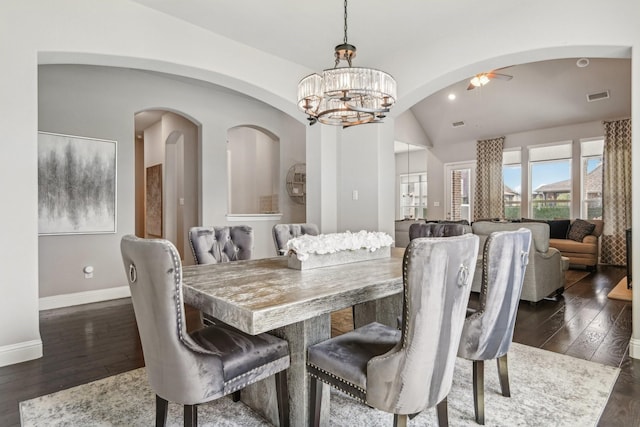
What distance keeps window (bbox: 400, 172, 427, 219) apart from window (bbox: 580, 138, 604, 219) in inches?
159

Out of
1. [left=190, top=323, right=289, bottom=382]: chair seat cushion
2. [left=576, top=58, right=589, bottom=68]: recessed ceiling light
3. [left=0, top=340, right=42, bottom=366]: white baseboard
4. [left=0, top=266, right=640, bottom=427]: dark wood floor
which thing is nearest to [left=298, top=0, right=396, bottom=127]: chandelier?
[left=190, top=323, right=289, bottom=382]: chair seat cushion

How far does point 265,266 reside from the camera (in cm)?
223

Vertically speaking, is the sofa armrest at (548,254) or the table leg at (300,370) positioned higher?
the sofa armrest at (548,254)

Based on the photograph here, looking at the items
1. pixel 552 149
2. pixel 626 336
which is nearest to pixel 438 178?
pixel 552 149

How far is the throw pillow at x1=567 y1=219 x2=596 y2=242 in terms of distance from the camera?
21.5ft

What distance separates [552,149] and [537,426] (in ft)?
25.1

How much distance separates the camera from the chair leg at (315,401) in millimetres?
1626

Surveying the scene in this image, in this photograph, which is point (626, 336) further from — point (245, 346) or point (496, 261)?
point (245, 346)

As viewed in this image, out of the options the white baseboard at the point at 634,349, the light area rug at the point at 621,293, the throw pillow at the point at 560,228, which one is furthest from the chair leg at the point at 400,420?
the throw pillow at the point at 560,228

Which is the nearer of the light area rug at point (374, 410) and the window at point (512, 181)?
the light area rug at point (374, 410)

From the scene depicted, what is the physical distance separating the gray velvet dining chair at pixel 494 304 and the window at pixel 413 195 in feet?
29.9

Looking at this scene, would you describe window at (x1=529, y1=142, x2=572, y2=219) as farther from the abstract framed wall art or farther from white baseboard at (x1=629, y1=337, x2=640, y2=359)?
the abstract framed wall art

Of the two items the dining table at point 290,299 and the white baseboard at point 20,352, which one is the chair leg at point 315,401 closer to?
the dining table at point 290,299

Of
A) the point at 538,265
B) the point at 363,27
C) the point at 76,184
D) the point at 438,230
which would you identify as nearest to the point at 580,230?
the point at 538,265
